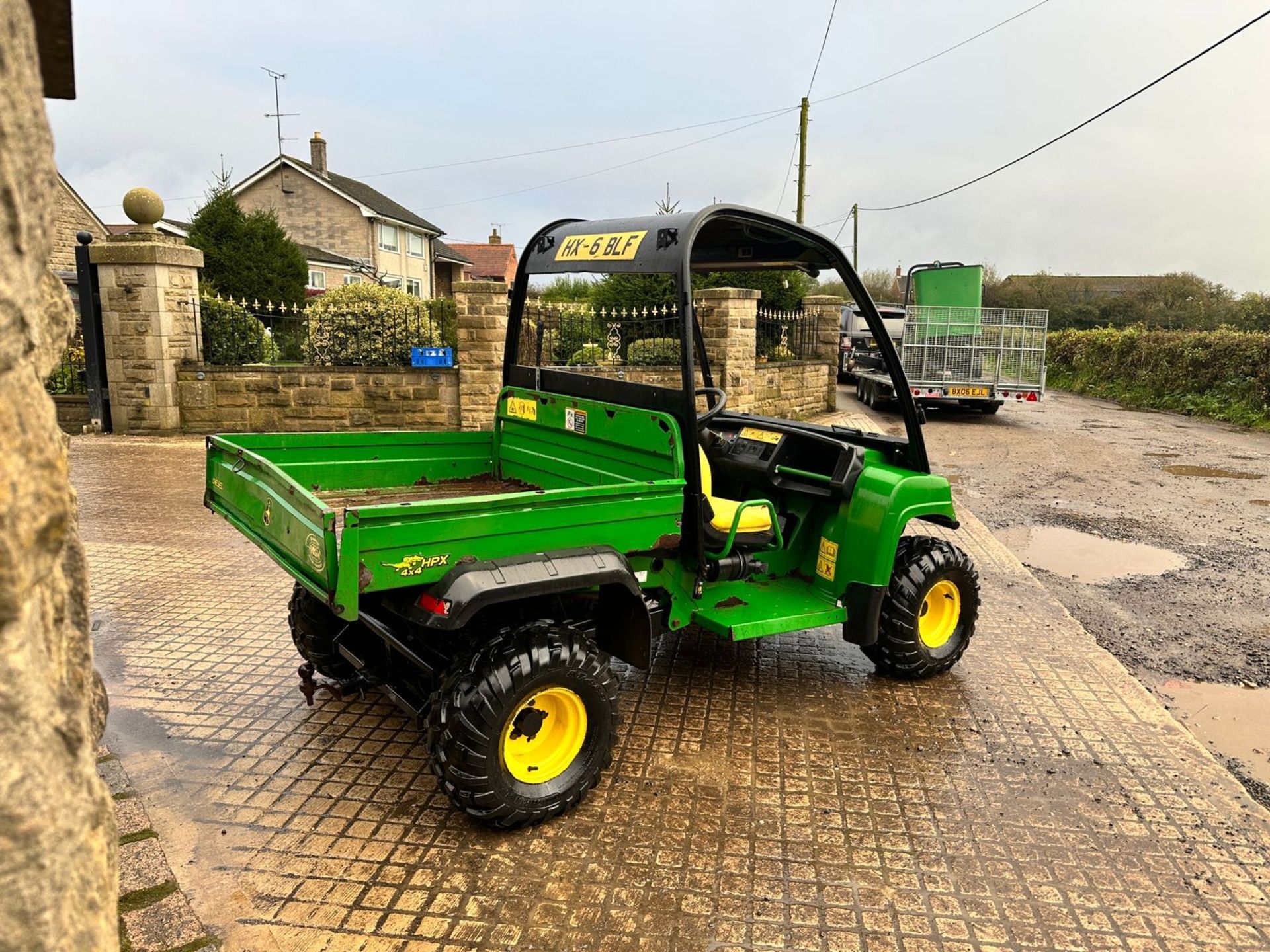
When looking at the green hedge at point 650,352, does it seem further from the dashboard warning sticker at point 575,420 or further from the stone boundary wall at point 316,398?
the dashboard warning sticker at point 575,420

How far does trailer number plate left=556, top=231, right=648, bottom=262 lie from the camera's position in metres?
4.05

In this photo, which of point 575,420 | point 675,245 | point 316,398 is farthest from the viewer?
point 316,398

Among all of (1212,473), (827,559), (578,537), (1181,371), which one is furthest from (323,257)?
(578,537)

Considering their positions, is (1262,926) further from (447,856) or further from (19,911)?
(19,911)

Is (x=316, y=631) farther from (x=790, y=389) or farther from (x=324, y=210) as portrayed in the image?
(x=324, y=210)

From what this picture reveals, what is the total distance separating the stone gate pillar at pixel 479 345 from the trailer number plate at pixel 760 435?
7012 millimetres

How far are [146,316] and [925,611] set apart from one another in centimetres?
1060

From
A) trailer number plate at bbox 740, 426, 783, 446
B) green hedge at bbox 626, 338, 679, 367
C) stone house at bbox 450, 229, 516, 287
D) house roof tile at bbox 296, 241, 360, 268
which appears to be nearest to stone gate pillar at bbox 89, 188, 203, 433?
green hedge at bbox 626, 338, 679, 367

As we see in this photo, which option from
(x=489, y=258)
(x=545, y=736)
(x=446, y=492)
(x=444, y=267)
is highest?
(x=489, y=258)

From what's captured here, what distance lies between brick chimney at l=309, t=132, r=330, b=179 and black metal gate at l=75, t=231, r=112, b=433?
98.5 ft

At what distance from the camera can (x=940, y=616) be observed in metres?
4.91

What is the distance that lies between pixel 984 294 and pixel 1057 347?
1276 cm

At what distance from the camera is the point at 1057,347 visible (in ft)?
95.2

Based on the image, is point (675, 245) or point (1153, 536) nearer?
point (675, 245)
